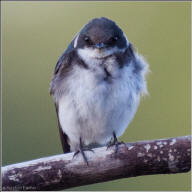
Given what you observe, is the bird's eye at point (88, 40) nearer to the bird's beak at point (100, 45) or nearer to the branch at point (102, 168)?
the bird's beak at point (100, 45)

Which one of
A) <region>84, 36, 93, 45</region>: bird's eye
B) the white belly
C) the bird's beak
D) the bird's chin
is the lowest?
the white belly

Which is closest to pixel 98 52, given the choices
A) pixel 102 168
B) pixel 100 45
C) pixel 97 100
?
pixel 100 45

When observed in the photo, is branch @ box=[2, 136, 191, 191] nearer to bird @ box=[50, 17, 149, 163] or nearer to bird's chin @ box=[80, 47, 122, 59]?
bird @ box=[50, 17, 149, 163]

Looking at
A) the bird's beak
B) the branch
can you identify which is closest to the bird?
the bird's beak

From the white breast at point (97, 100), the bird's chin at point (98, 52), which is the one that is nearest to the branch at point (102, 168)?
the white breast at point (97, 100)

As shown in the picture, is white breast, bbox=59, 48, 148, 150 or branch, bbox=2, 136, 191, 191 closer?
branch, bbox=2, 136, 191, 191

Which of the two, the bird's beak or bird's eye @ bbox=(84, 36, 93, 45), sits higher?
bird's eye @ bbox=(84, 36, 93, 45)

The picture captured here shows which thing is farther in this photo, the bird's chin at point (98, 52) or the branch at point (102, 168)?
the bird's chin at point (98, 52)
